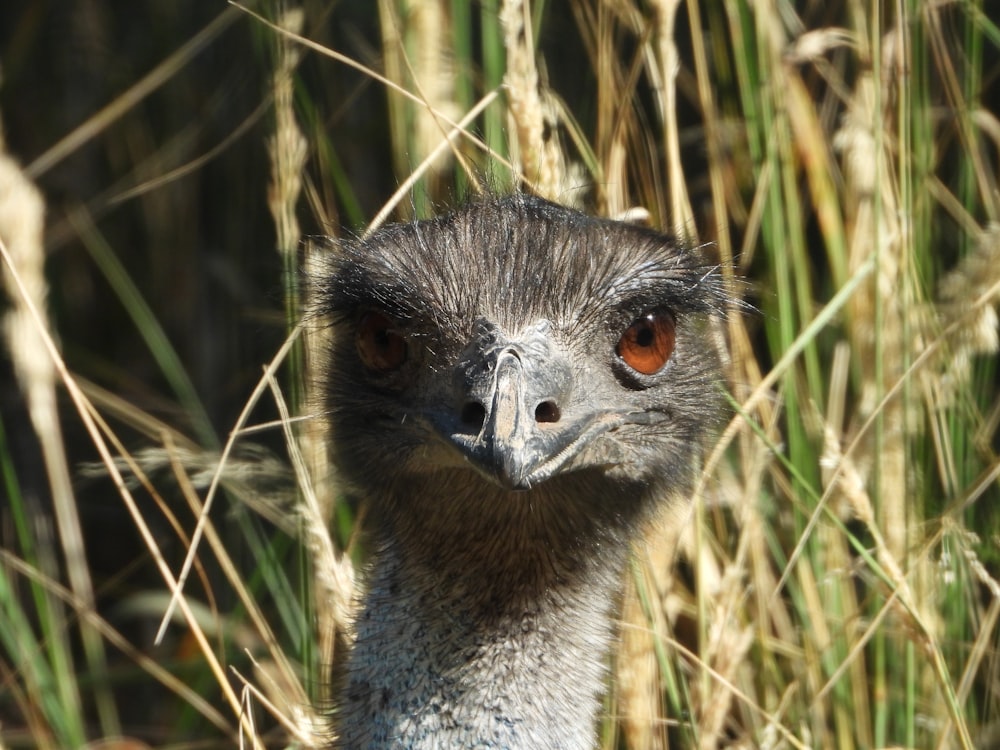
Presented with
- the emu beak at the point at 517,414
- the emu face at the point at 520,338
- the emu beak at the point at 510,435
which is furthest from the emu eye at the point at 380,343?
the emu beak at the point at 510,435

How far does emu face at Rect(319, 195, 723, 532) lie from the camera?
2.06 m

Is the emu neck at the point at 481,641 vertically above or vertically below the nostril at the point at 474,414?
below

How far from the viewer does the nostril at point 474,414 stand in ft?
6.21

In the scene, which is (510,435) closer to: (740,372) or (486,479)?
(486,479)

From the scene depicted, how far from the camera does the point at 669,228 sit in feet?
9.16

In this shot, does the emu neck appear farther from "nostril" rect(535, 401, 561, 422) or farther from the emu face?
"nostril" rect(535, 401, 561, 422)

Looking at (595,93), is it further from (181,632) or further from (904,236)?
(181,632)

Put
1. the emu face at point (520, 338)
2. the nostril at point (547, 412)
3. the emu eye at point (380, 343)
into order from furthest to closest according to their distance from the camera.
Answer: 1. the emu eye at point (380, 343)
2. the emu face at point (520, 338)
3. the nostril at point (547, 412)

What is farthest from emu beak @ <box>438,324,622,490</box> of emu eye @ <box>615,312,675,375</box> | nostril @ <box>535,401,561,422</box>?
emu eye @ <box>615,312,675,375</box>

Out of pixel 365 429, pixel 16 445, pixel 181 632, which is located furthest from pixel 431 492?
pixel 16 445

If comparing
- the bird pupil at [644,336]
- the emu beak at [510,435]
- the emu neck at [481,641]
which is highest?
the bird pupil at [644,336]

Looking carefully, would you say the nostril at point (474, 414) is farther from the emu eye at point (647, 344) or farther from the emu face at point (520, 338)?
the emu eye at point (647, 344)

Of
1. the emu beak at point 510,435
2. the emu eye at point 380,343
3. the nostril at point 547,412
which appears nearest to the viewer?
the emu beak at point 510,435

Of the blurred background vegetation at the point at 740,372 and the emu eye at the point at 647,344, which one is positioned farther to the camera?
the blurred background vegetation at the point at 740,372
